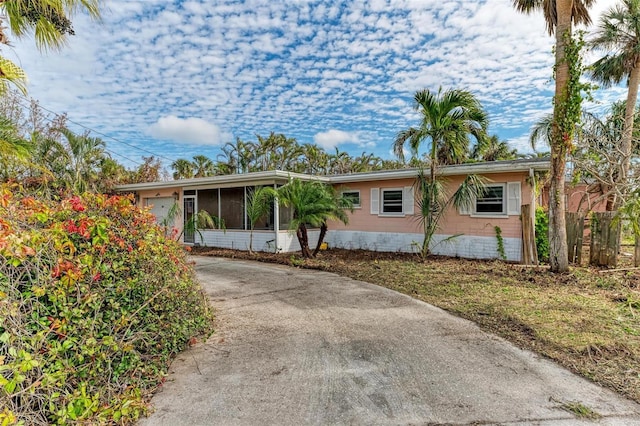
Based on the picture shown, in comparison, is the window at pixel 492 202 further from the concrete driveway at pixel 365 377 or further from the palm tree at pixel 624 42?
the palm tree at pixel 624 42

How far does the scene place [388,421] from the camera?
2.43 metres

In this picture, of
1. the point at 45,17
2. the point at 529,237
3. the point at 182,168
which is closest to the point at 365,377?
the point at 45,17

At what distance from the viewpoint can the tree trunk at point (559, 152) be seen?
722 cm

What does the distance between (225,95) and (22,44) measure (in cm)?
879

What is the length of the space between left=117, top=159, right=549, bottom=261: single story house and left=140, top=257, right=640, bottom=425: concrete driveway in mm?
5961

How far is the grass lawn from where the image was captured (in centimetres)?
347

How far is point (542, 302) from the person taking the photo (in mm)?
5477

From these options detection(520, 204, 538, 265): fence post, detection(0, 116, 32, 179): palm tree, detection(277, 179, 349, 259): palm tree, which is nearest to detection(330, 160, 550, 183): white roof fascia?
detection(520, 204, 538, 265): fence post

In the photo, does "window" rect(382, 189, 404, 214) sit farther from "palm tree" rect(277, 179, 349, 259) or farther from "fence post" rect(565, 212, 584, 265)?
"fence post" rect(565, 212, 584, 265)

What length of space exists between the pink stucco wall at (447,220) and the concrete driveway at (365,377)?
5.96 meters

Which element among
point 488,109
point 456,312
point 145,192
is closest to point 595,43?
point 488,109

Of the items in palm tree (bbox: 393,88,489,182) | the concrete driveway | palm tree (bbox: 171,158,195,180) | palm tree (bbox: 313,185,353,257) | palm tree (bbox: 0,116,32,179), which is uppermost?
palm tree (bbox: 171,158,195,180)

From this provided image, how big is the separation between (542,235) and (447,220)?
256 cm

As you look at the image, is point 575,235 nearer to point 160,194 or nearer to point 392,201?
point 392,201
